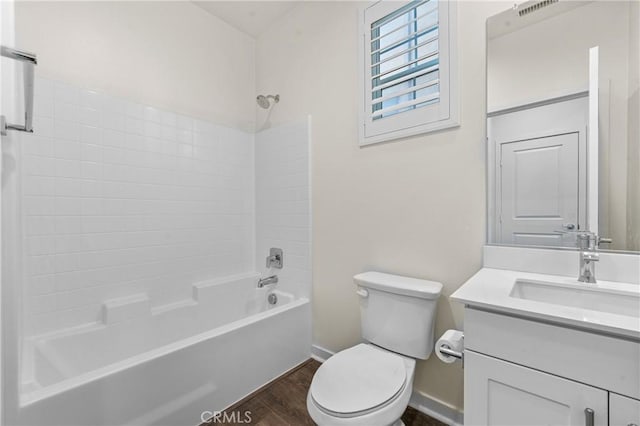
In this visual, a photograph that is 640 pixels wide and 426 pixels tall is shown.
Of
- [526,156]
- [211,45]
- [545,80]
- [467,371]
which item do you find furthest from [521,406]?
[211,45]

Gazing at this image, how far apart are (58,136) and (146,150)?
439 mm

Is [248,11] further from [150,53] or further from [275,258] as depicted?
[275,258]

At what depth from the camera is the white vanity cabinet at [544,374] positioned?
67cm

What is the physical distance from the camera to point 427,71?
4.92ft

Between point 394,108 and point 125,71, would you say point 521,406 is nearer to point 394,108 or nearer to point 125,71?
point 394,108

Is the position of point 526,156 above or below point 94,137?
below

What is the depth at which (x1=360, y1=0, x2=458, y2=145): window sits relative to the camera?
1430 millimetres

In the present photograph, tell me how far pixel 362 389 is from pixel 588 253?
100 cm

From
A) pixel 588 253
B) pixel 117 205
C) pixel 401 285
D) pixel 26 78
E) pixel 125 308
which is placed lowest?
pixel 125 308

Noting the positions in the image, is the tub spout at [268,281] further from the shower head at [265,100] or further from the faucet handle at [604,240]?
the faucet handle at [604,240]

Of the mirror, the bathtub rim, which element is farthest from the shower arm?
the mirror

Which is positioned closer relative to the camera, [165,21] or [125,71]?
[125,71]

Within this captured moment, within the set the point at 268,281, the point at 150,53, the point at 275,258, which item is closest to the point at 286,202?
the point at 275,258

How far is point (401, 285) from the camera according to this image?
4.61 feet
